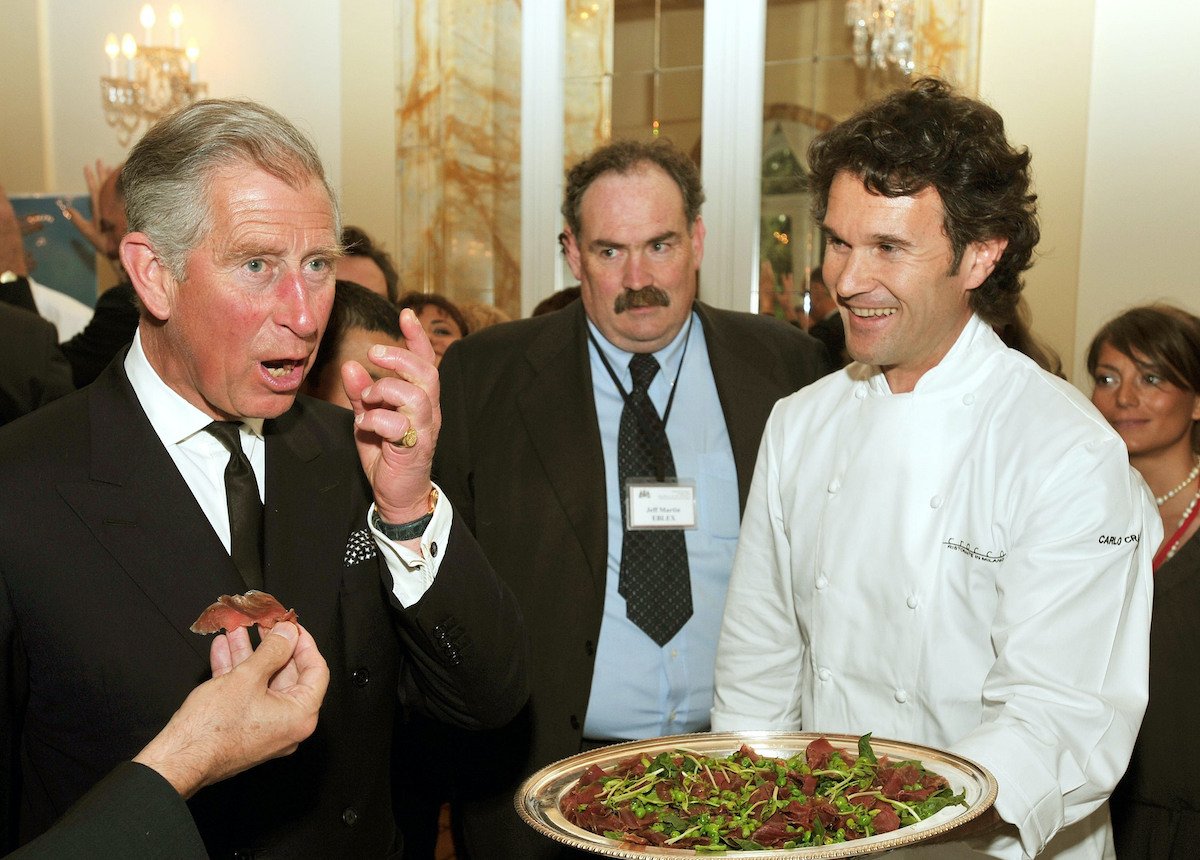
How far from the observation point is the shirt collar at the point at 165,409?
1497mm

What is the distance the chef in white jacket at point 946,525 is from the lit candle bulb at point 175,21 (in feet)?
17.0

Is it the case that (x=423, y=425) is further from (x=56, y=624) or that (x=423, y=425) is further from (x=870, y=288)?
(x=870, y=288)

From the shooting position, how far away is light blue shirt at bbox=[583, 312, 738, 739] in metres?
2.41

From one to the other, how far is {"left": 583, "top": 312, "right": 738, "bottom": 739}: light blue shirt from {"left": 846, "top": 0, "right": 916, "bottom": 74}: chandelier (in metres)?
3.12

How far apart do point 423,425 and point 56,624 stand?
Answer: 0.47 metres

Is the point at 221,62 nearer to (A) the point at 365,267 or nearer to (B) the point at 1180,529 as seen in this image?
(A) the point at 365,267

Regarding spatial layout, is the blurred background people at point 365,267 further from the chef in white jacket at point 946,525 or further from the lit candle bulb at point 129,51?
the lit candle bulb at point 129,51

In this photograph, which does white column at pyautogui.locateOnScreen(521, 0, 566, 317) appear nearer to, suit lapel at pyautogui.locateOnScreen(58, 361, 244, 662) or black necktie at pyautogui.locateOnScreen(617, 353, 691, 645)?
black necktie at pyautogui.locateOnScreen(617, 353, 691, 645)

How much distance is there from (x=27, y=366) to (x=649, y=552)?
5.27ft

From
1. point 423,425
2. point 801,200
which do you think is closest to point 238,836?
point 423,425

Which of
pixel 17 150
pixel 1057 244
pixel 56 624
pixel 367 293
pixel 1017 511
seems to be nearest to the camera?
pixel 56 624

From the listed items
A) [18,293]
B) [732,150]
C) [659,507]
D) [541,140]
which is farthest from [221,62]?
[659,507]

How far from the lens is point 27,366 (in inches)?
114

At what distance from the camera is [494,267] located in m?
6.11
